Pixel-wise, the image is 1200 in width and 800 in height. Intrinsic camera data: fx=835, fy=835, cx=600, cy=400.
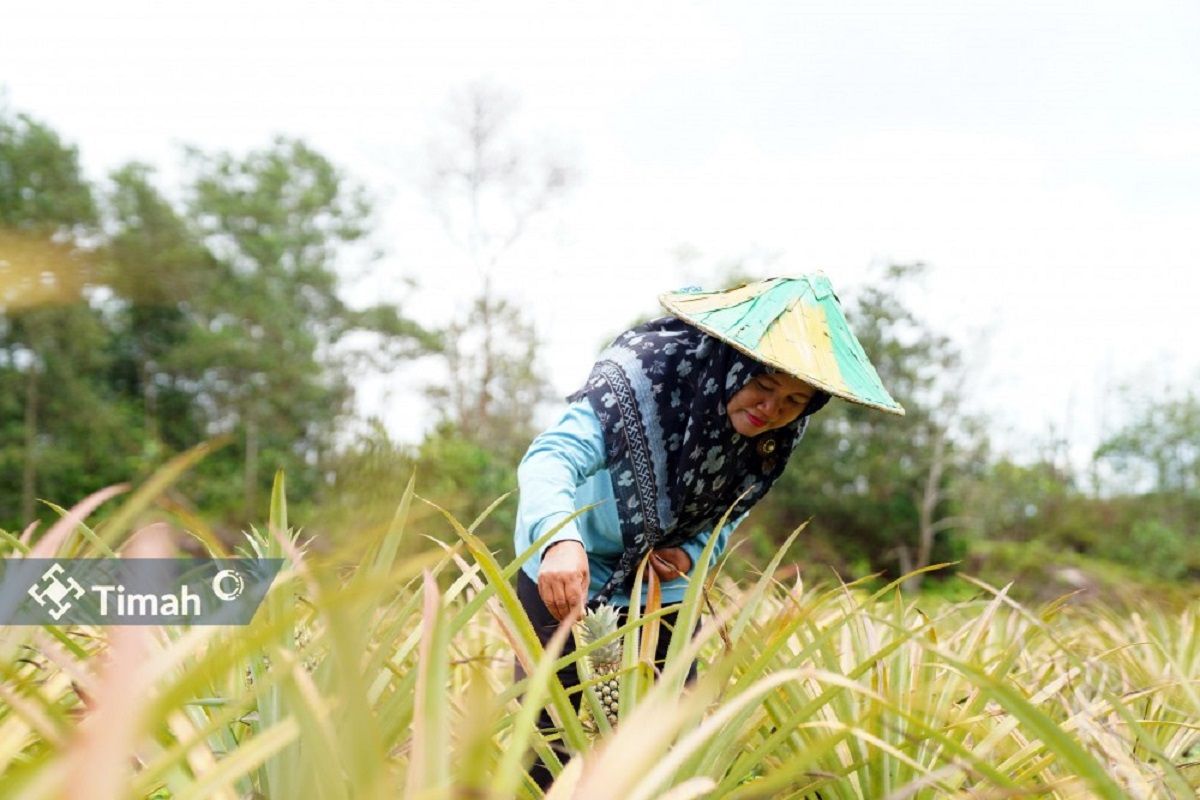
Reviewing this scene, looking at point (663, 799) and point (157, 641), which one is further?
point (157, 641)

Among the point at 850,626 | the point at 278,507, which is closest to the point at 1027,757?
the point at 850,626

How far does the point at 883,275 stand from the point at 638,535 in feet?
48.7

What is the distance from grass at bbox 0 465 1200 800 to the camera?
0.56 m

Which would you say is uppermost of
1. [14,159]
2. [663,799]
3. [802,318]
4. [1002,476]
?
[14,159]

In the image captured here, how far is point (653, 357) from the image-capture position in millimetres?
1763

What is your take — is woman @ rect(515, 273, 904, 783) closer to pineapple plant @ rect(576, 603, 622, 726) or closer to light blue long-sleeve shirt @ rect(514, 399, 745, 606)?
light blue long-sleeve shirt @ rect(514, 399, 745, 606)

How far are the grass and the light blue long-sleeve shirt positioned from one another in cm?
21

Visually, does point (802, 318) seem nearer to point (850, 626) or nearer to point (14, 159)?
point (850, 626)

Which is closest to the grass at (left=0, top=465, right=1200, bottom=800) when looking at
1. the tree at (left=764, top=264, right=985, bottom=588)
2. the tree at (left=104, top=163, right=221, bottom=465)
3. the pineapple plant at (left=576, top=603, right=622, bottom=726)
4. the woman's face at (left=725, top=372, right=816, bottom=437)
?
the pineapple plant at (left=576, top=603, right=622, bottom=726)

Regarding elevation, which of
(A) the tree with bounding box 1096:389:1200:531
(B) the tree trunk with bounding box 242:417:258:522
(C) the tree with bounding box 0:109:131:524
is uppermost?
(C) the tree with bounding box 0:109:131:524

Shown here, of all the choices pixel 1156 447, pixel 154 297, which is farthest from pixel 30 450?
pixel 1156 447

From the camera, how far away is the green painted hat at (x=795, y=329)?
4.82ft

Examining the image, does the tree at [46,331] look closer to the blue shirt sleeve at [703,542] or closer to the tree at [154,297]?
the tree at [154,297]

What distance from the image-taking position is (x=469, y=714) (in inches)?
22.0
